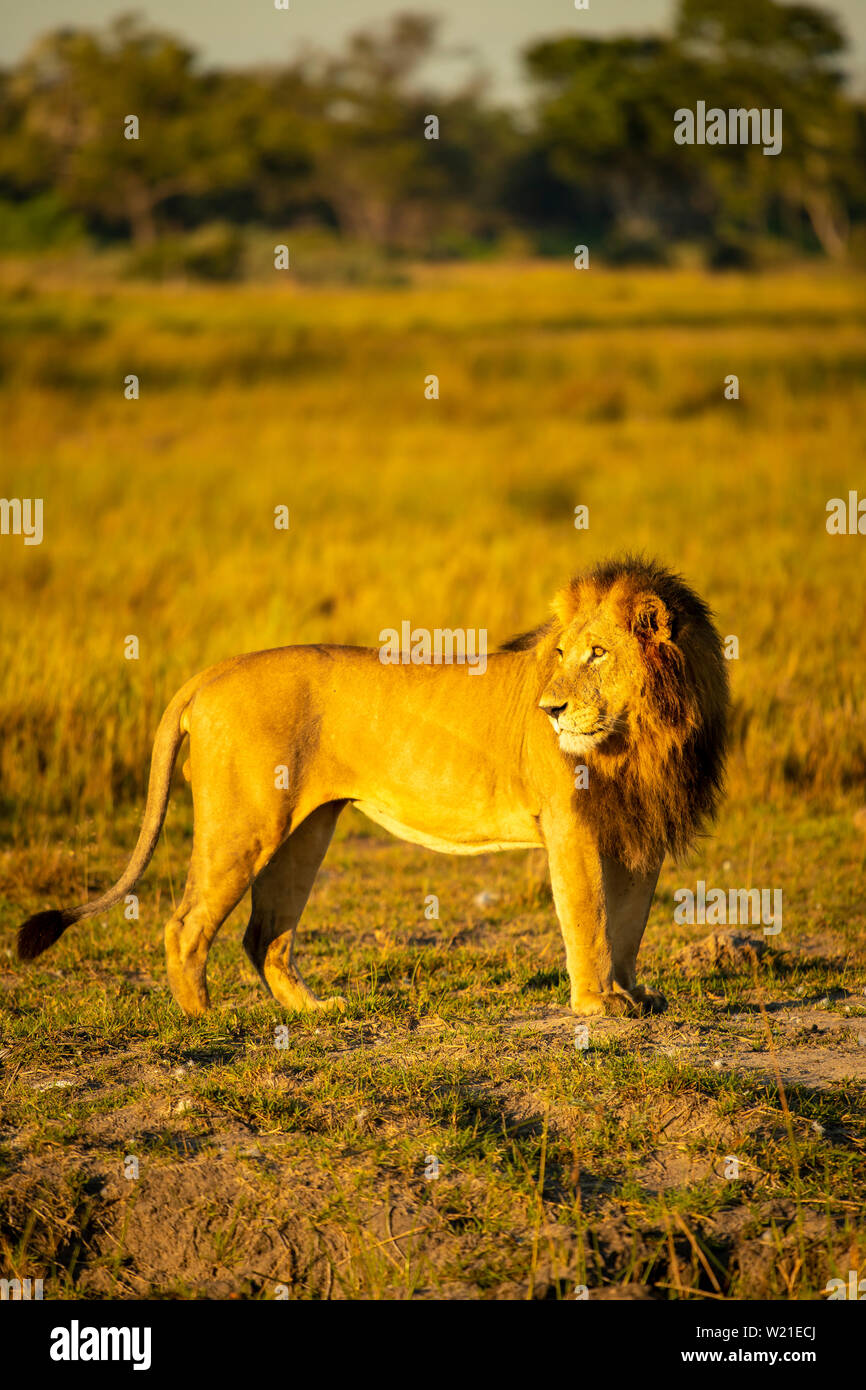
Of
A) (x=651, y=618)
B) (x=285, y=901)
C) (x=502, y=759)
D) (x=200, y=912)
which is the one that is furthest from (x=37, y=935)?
(x=651, y=618)

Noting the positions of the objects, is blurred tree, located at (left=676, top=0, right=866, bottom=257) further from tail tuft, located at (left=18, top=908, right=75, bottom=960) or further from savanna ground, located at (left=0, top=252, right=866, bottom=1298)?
tail tuft, located at (left=18, top=908, right=75, bottom=960)

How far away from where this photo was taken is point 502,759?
177 inches

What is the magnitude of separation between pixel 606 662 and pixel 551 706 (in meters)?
0.24

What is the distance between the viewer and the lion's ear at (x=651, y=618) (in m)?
4.25

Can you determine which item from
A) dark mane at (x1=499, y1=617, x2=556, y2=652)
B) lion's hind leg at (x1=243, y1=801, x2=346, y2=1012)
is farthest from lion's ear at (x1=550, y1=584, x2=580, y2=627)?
lion's hind leg at (x1=243, y1=801, x2=346, y2=1012)

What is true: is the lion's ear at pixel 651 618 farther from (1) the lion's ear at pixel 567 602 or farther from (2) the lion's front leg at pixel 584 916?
(2) the lion's front leg at pixel 584 916

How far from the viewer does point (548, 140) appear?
5231 centimetres

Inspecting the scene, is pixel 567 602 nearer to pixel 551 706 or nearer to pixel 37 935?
pixel 551 706

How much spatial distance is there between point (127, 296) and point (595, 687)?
91.1 feet

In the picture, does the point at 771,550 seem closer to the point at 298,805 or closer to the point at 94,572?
the point at 94,572

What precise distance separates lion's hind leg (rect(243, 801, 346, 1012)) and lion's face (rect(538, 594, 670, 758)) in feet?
2.85

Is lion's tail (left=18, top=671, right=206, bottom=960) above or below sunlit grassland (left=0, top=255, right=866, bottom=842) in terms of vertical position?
below

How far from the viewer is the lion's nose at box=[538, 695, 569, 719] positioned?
13.6 ft
